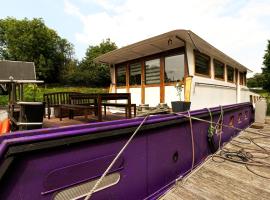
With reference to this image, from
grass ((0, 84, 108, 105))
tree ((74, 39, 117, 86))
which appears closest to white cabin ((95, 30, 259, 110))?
grass ((0, 84, 108, 105))

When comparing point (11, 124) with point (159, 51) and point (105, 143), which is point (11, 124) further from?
point (159, 51)

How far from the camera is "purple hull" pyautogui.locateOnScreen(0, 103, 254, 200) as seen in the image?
1324 mm

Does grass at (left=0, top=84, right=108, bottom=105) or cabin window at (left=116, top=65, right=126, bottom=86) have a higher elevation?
cabin window at (left=116, top=65, right=126, bottom=86)

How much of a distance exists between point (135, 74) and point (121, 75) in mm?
963

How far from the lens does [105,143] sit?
183cm

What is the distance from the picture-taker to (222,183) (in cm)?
271

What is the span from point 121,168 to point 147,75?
217 inches

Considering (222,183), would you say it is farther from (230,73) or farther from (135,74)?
(230,73)

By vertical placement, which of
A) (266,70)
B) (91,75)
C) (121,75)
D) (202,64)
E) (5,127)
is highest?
(91,75)

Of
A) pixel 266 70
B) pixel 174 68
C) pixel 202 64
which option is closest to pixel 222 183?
pixel 174 68

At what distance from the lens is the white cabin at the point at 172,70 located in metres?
5.60

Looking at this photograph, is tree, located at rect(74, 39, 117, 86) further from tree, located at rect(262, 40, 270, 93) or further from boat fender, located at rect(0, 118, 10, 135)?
boat fender, located at rect(0, 118, 10, 135)

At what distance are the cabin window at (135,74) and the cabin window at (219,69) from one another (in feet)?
9.34

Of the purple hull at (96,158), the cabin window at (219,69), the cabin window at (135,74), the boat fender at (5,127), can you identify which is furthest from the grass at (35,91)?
the cabin window at (219,69)
